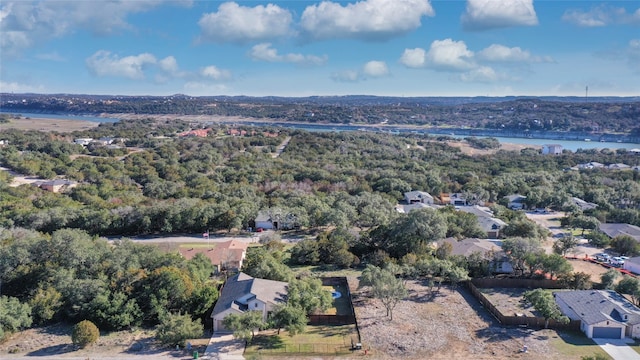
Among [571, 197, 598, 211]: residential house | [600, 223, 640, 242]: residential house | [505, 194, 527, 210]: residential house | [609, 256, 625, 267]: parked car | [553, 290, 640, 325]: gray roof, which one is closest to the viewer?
[553, 290, 640, 325]: gray roof

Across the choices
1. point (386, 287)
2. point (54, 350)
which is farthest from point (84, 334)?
point (386, 287)

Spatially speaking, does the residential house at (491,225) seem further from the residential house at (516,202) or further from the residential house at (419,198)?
the residential house at (516,202)

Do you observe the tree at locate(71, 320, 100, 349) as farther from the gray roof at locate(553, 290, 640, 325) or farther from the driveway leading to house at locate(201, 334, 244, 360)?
the gray roof at locate(553, 290, 640, 325)

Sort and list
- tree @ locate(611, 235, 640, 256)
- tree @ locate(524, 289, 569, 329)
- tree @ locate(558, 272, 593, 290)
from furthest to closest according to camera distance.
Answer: tree @ locate(611, 235, 640, 256) < tree @ locate(558, 272, 593, 290) < tree @ locate(524, 289, 569, 329)

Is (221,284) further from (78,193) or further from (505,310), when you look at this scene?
(78,193)

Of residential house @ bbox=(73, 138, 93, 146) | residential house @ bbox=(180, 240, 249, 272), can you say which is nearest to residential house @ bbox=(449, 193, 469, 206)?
residential house @ bbox=(180, 240, 249, 272)

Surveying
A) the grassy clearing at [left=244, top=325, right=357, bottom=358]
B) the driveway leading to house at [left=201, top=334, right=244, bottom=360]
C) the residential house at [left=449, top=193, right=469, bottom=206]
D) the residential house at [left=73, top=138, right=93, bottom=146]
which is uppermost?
the residential house at [left=73, top=138, right=93, bottom=146]

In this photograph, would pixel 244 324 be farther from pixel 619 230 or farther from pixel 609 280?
pixel 619 230
